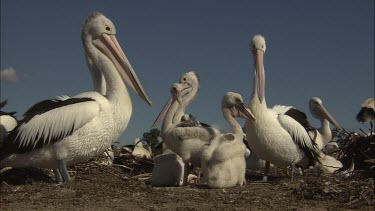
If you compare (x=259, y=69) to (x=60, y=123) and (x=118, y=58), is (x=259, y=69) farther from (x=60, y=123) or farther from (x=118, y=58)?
(x=60, y=123)

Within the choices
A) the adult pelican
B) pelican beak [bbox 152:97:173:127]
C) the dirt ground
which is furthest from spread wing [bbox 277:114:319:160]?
pelican beak [bbox 152:97:173:127]

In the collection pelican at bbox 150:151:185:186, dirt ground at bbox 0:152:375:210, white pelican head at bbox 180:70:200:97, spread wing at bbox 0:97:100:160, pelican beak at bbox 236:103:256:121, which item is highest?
white pelican head at bbox 180:70:200:97

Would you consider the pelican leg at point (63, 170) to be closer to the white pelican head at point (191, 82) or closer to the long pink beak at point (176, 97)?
the long pink beak at point (176, 97)

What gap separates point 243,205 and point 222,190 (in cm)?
102

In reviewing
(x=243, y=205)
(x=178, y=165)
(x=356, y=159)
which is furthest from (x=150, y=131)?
(x=243, y=205)

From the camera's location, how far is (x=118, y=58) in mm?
7371

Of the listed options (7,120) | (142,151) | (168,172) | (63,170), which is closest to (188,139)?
Answer: (168,172)

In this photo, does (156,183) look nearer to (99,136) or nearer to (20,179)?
(99,136)

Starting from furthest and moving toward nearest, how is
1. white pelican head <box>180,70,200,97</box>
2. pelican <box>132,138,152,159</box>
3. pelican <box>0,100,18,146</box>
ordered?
pelican <box>132,138,152,159</box>
white pelican head <box>180,70,200,97</box>
pelican <box>0,100,18,146</box>

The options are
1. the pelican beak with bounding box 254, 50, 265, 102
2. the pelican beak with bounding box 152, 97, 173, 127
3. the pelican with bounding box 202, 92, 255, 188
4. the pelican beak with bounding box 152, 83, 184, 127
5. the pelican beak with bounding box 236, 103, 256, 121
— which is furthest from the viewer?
the pelican beak with bounding box 152, 97, 173, 127

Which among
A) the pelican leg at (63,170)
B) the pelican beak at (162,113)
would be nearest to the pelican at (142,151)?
the pelican beak at (162,113)

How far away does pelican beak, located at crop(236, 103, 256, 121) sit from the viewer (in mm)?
7441

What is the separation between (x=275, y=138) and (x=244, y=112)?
58 centimetres

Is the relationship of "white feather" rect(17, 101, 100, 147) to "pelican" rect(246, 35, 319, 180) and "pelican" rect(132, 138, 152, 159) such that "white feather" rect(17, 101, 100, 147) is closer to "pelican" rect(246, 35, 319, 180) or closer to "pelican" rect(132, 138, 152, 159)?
"pelican" rect(246, 35, 319, 180)
